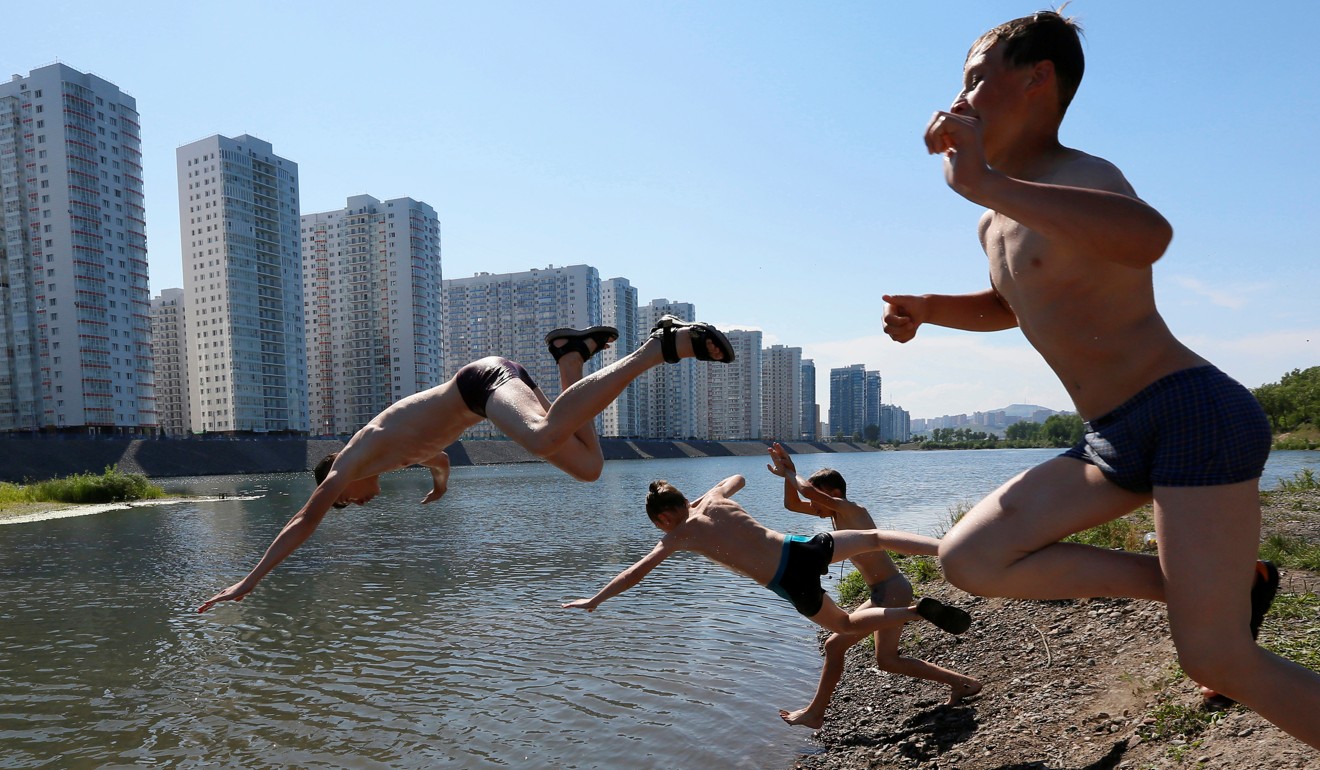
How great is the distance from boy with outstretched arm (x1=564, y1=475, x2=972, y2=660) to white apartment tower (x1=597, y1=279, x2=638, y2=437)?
448 ft

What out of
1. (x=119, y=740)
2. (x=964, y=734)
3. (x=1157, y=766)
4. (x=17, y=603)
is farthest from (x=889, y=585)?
(x=17, y=603)

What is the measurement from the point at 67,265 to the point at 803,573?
102 m

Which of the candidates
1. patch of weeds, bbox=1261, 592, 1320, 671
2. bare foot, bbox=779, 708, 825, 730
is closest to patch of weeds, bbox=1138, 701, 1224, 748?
patch of weeds, bbox=1261, 592, 1320, 671

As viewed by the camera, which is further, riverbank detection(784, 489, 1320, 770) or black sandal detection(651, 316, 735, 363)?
black sandal detection(651, 316, 735, 363)

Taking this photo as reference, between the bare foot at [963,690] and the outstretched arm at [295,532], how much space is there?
620cm

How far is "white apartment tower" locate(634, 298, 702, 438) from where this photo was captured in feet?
538

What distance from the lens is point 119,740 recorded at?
947 centimetres

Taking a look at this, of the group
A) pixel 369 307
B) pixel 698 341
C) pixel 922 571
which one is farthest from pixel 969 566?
pixel 369 307

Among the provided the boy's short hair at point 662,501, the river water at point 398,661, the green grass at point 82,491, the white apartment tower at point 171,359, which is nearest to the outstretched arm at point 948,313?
the boy's short hair at point 662,501

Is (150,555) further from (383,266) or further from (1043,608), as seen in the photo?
(383,266)

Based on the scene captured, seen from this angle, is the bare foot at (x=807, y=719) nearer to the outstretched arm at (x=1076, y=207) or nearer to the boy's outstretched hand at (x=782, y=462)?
the boy's outstretched hand at (x=782, y=462)

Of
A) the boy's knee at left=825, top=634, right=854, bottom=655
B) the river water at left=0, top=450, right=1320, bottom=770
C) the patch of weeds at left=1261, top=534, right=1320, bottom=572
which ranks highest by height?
the patch of weeds at left=1261, top=534, right=1320, bottom=572

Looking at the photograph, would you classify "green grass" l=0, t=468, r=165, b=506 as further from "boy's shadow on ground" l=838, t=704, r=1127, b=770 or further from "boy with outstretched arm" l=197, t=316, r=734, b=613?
"boy's shadow on ground" l=838, t=704, r=1127, b=770

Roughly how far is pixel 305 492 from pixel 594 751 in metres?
52.7
